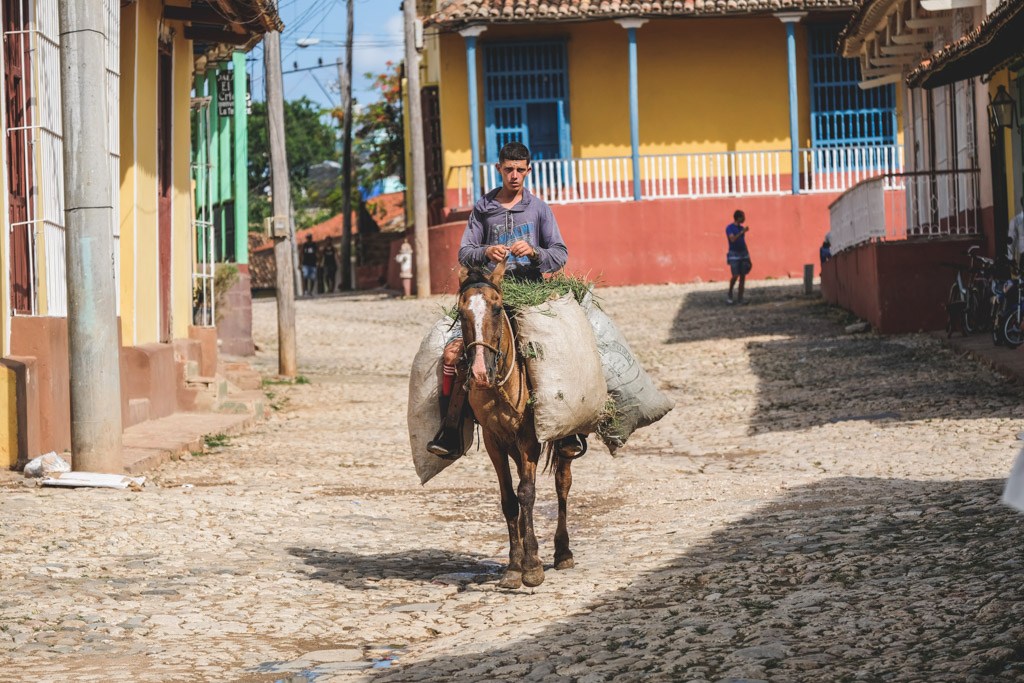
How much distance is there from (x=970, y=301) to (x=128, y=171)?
928 cm

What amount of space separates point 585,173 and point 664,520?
22.9 m

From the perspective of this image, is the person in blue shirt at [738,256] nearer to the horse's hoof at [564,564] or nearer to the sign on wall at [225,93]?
the sign on wall at [225,93]

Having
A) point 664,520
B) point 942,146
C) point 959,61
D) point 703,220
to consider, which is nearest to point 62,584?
point 664,520

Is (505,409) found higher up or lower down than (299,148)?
lower down

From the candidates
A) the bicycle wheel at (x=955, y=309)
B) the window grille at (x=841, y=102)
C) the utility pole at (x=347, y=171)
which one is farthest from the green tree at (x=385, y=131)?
the bicycle wheel at (x=955, y=309)

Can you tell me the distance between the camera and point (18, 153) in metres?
10.9

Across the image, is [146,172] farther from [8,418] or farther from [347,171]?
[347,171]

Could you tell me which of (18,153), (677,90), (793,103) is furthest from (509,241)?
(677,90)

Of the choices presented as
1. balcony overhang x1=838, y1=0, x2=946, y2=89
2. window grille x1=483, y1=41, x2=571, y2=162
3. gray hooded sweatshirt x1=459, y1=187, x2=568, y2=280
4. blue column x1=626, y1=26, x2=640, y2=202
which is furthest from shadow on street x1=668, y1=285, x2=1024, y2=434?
window grille x1=483, y1=41, x2=571, y2=162

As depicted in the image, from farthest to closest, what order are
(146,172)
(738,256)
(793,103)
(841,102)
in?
(841,102) → (793,103) → (738,256) → (146,172)

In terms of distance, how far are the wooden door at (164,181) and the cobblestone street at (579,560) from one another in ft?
8.47

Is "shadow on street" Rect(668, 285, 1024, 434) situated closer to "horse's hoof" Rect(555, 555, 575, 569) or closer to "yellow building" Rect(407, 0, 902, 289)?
"horse's hoof" Rect(555, 555, 575, 569)

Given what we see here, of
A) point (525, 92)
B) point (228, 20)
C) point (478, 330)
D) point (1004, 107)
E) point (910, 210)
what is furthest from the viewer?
point (525, 92)

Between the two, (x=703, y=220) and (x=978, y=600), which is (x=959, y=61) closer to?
(x=978, y=600)
